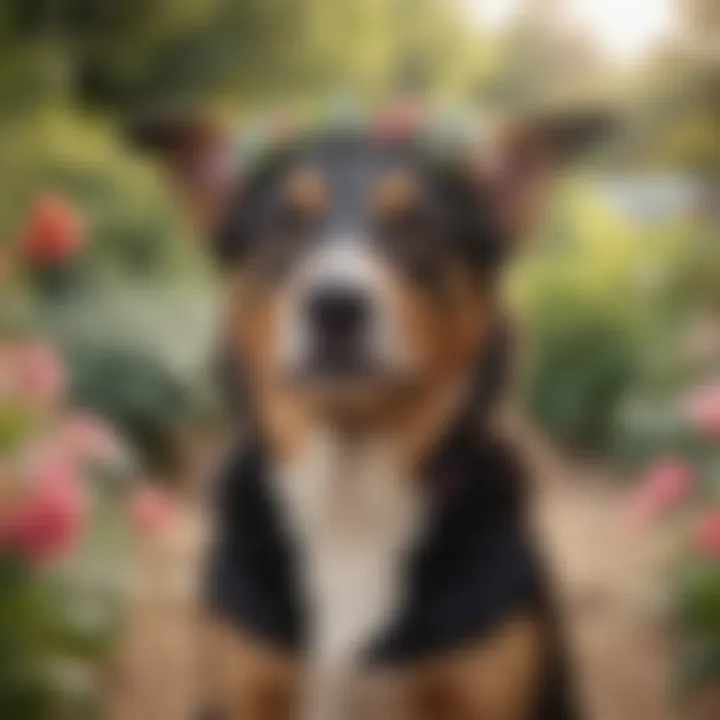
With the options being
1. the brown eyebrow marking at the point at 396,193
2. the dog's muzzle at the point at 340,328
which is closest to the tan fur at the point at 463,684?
the dog's muzzle at the point at 340,328

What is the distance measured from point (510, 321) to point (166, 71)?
40 centimetres

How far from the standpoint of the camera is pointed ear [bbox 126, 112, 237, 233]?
1.35 metres

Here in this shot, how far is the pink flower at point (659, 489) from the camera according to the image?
1306mm

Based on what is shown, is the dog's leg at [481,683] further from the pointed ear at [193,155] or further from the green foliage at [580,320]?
the pointed ear at [193,155]

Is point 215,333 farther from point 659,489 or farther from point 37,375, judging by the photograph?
point 659,489

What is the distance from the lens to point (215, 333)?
134 cm

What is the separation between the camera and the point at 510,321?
131 cm

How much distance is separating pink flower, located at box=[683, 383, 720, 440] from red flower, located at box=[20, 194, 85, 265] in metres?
0.57

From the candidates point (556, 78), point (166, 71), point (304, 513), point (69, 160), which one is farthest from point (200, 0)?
point (304, 513)

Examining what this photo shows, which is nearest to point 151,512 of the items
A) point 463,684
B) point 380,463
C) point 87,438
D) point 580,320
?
point 87,438

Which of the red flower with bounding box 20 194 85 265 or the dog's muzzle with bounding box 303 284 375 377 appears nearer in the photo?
the dog's muzzle with bounding box 303 284 375 377

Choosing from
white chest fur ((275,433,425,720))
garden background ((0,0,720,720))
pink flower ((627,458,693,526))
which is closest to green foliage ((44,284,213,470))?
garden background ((0,0,720,720))

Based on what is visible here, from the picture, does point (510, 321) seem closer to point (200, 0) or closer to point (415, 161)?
point (415, 161)

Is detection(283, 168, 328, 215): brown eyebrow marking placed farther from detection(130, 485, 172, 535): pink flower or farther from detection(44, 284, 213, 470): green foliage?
detection(130, 485, 172, 535): pink flower
